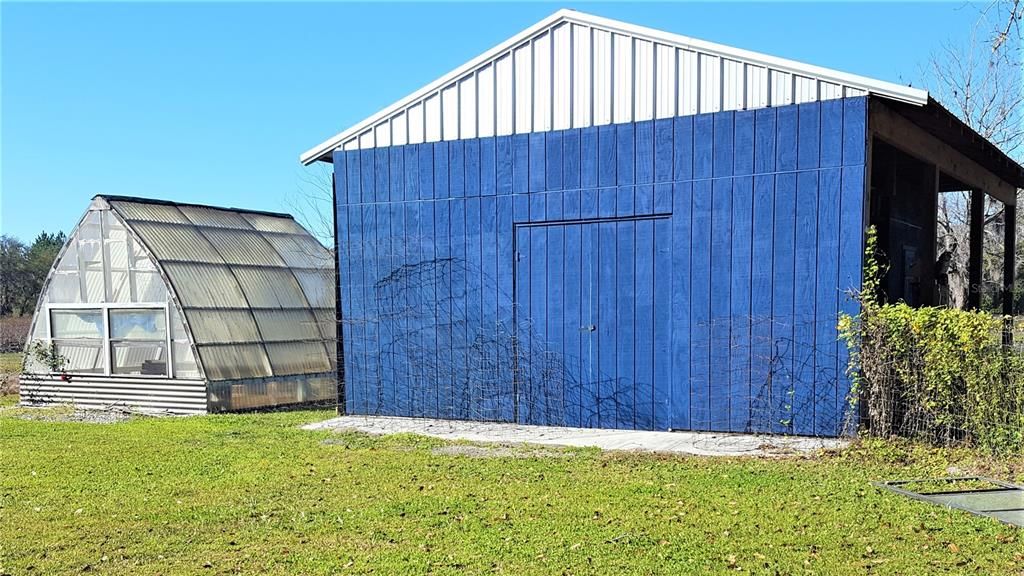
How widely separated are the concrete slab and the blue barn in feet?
0.73

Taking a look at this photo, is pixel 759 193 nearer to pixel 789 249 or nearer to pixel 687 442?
pixel 789 249

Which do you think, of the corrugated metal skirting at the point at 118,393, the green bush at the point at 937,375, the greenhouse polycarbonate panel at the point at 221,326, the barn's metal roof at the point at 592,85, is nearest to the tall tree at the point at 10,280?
the corrugated metal skirting at the point at 118,393

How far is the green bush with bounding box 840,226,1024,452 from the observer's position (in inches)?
305

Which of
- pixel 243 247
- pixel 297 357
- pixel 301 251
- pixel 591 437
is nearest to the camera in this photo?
pixel 591 437

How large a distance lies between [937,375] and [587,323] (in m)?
4.40

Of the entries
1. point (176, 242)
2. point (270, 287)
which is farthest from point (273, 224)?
point (176, 242)

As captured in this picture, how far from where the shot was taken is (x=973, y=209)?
1588cm

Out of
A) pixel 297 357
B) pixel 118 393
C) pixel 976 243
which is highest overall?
pixel 976 243

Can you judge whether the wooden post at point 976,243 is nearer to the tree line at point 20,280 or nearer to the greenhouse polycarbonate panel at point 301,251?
the greenhouse polycarbonate panel at point 301,251

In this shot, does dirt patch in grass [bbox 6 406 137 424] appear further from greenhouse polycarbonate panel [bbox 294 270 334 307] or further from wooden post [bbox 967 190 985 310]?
wooden post [bbox 967 190 985 310]

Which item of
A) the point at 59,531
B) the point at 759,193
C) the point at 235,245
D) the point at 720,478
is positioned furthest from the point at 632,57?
the point at 235,245

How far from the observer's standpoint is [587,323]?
11.1 m

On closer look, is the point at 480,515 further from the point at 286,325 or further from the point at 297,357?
the point at 286,325

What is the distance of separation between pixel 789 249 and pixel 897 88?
2115mm
